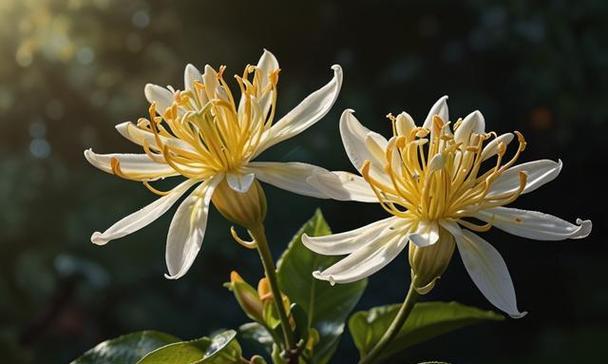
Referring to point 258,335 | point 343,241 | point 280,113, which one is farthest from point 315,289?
point 280,113

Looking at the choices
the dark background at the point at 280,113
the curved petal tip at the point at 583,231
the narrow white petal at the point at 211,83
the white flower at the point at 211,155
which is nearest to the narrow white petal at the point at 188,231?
the white flower at the point at 211,155

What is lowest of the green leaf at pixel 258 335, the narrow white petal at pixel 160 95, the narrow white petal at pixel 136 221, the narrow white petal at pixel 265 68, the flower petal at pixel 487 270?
the green leaf at pixel 258 335

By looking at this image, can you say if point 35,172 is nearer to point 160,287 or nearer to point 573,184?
point 160,287

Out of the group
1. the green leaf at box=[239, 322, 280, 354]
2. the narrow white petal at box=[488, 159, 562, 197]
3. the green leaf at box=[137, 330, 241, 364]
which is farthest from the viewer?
the green leaf at box=[239, 322, 280, 354]

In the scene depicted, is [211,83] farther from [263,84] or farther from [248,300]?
[248,300]

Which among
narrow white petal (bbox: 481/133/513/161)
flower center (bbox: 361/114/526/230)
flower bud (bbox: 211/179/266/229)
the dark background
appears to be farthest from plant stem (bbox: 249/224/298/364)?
the dark background

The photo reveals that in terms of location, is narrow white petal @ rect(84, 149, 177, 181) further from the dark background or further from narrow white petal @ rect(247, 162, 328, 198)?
the dark background

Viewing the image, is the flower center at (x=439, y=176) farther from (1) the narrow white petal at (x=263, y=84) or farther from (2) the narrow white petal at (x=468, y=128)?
(1) the narrow white petal at (x=263, y=84)

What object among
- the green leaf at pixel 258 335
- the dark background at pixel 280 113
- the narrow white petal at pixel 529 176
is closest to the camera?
the narrow white petal at pixel 529 176
